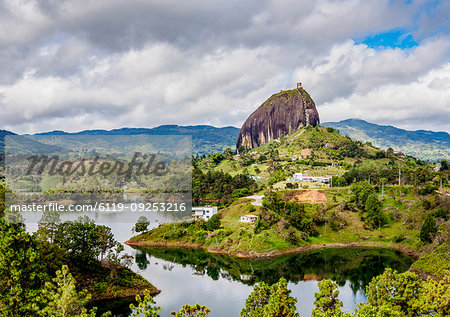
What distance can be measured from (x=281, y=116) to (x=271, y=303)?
166 meters

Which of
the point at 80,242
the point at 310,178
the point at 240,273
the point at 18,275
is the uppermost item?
the point at 310,178

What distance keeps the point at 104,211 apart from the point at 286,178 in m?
49.1

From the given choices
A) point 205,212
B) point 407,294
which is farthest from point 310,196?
point 407,294

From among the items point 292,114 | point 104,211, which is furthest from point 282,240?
point 292,114

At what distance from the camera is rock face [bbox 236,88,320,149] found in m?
176

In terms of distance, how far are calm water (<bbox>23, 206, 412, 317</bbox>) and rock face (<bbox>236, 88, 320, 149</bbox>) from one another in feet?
414

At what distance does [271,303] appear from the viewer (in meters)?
21.3

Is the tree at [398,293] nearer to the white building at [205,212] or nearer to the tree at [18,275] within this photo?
the tree at [18,275]

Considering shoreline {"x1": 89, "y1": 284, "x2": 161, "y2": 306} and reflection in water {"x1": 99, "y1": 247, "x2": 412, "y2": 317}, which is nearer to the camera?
shoreline {"x1": 89, "y1": 284, "x2": 161, "y2": 306}

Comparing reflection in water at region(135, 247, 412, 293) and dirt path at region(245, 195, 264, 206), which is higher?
dirt path at region(245, 195, 264, 206)

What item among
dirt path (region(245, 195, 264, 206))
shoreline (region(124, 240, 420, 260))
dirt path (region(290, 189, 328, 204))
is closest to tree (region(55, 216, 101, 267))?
shoreline (region(124, 240, 420, 260))

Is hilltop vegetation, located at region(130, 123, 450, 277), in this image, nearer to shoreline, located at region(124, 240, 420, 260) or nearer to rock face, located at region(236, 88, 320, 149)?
shoreline, located at region(124, 240, 420, 260)

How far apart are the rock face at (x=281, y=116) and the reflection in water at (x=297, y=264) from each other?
413ft

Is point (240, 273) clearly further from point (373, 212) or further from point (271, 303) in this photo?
point (373, 212)
